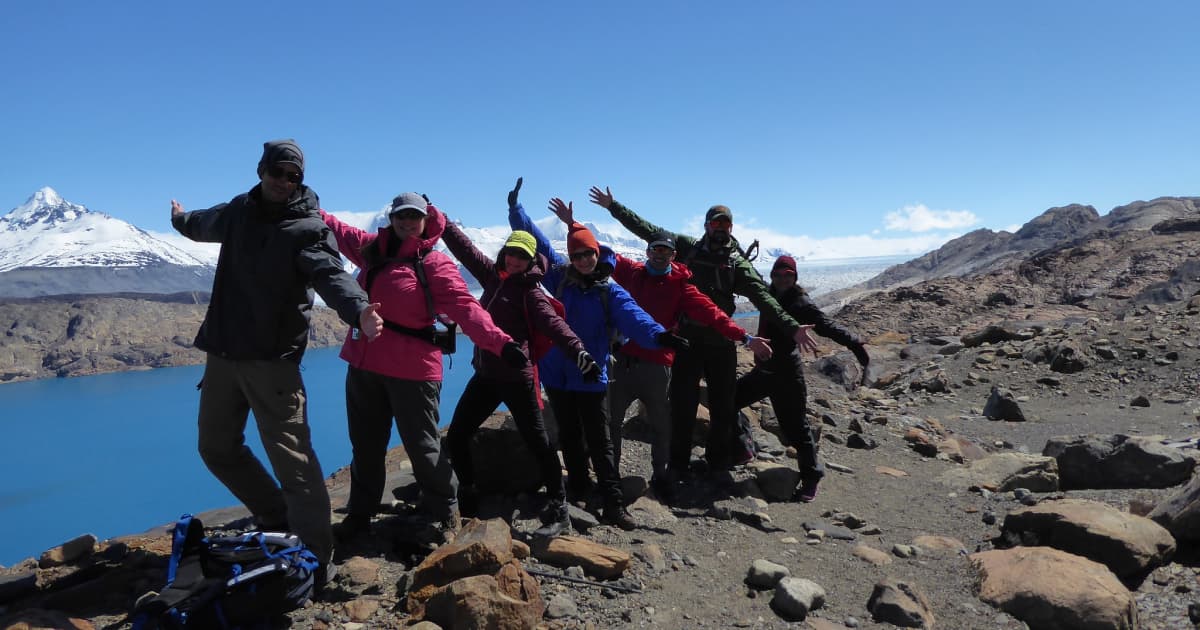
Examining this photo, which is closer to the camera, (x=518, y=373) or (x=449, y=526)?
(x=449, y=526)

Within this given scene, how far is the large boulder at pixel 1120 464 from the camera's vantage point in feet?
17.4

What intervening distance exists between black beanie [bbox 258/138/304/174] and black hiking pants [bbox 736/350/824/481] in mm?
4118

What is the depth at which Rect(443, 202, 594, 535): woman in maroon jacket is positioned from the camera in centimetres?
423

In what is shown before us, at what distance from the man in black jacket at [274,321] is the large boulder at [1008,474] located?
5648mm

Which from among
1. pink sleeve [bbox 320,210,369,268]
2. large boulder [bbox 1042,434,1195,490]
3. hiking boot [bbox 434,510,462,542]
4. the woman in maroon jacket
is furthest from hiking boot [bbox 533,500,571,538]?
large boulder [bbox 1042,434,1195,490]

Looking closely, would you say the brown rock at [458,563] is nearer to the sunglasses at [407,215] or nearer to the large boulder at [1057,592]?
the sunglasses at [407,215]

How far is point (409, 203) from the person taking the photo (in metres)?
3.80

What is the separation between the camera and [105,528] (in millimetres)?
21562

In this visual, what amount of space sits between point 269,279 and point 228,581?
4.42 ft

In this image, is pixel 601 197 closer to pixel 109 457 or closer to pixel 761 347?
pixel 761 347

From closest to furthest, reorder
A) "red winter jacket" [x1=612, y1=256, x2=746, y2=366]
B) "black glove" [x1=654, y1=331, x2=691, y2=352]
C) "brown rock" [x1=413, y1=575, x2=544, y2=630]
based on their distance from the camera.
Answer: "brown rock" [x1=413, y1=575, x2=544, y2=630], "black glove" [x1=654, y1=331, x2=691, y2=352], "red winter jacket" [x1=612, y1=256, x2=746, y2=366]

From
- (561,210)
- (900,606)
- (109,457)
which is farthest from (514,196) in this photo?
(109,457)

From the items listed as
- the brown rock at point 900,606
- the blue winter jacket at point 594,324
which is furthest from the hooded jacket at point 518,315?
the brown rock at point 900,606

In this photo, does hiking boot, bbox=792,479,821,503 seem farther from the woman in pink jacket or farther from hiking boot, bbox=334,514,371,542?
hiking boot, bbox=334,514,371,542
